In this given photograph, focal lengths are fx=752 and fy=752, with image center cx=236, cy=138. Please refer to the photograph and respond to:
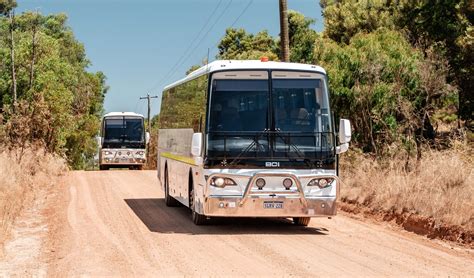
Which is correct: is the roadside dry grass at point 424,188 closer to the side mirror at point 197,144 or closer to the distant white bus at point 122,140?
the side mirror at point 197,144

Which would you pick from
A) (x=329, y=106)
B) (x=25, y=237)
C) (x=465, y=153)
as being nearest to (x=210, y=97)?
(x=329, y=106)

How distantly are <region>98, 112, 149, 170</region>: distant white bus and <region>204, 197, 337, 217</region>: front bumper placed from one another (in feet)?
89.6

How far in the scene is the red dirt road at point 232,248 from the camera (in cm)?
1052

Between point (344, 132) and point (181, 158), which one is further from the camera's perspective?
point (181, 158)

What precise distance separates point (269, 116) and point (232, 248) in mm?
3114

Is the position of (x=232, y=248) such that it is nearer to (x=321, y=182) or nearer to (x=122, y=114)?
Result: (x=321, y=182)

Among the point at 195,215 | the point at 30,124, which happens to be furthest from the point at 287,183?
the point at 30,124

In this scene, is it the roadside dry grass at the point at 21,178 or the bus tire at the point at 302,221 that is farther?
the roadside dry grass at the point at 21,178

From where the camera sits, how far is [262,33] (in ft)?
265

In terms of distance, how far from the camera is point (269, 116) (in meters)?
14.5

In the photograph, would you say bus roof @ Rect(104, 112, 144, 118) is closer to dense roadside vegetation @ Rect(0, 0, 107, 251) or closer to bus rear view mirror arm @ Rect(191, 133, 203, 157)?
dense roadside vegetation @ Rect(0, 0, 107, 251)

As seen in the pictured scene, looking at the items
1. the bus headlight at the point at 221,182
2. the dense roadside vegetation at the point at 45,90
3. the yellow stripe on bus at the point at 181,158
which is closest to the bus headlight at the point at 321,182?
the bus headlight at the point at 221,182

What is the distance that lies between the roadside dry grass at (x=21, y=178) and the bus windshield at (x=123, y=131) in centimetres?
502

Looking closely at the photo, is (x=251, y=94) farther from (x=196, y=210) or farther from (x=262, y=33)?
(x=262, y=33)
